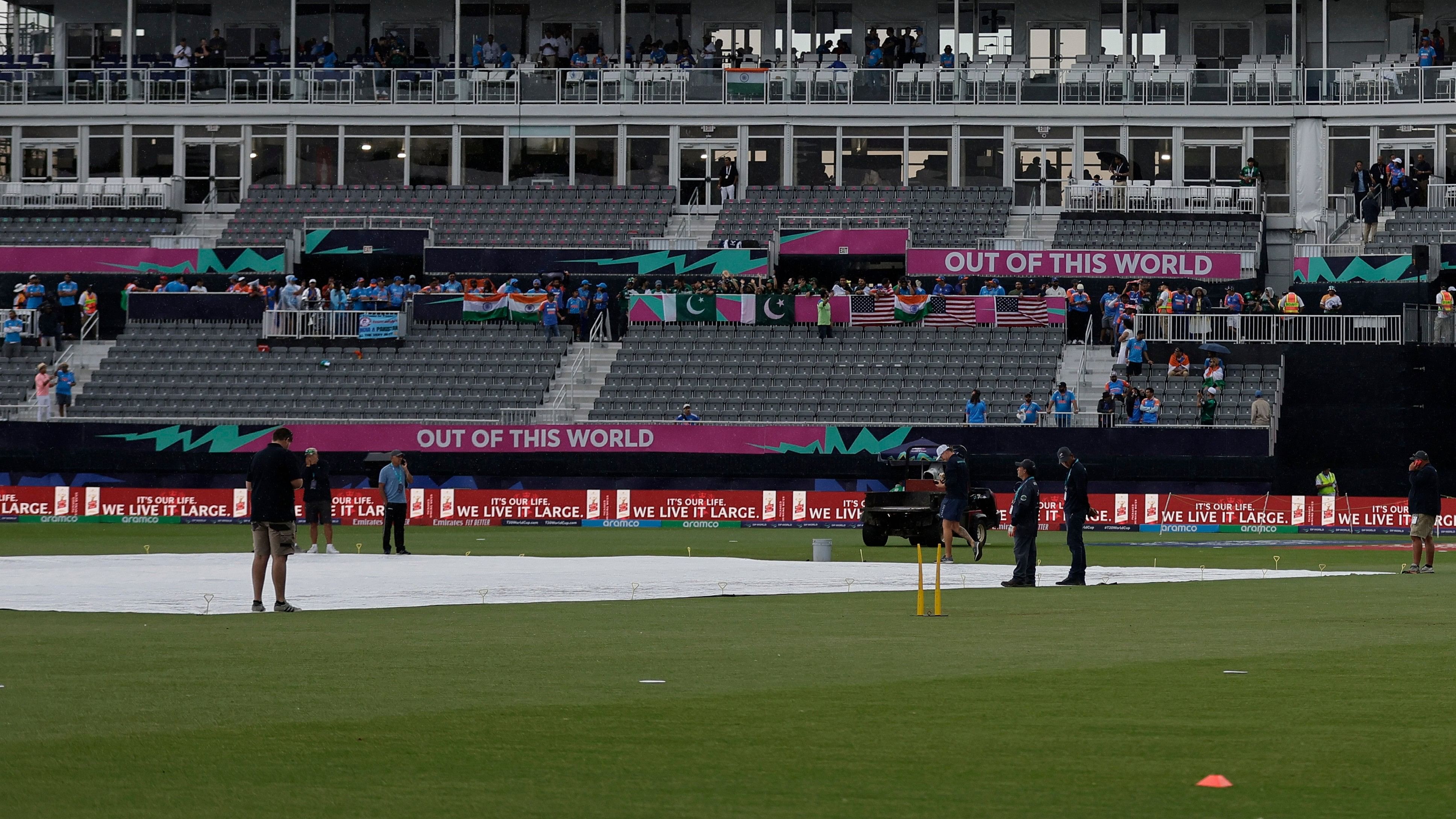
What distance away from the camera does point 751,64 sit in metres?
63.0

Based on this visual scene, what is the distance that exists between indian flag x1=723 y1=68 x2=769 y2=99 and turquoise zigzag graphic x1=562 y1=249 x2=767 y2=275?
8570mm

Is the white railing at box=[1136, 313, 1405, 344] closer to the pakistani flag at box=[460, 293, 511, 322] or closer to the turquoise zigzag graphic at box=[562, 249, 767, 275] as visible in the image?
the turquoise zigzag graphic at box=[562, 249, 767, 275]

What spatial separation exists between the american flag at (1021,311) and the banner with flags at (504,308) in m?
12.6

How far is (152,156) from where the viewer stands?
205ft

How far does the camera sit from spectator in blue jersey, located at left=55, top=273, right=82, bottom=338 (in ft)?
178

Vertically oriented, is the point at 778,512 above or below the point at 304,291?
below

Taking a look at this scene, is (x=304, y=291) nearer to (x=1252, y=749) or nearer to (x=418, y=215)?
(x=418, y=215)

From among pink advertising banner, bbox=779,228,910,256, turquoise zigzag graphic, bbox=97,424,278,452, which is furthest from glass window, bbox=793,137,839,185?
turquoise zigzag graphic, bbox=97,424,278,452

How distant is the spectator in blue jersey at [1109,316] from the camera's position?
160 ft

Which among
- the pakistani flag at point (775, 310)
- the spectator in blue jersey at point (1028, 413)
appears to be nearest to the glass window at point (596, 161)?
the pakistani flag at point (775, 310)

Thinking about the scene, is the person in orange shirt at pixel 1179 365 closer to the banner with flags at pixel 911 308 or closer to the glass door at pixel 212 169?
the banner with flags at pixel 911 308

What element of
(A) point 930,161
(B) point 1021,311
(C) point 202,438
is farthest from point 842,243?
(C) point 202,438

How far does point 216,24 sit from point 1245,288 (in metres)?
36.8

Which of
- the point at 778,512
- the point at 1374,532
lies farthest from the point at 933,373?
the point at 1374,532
